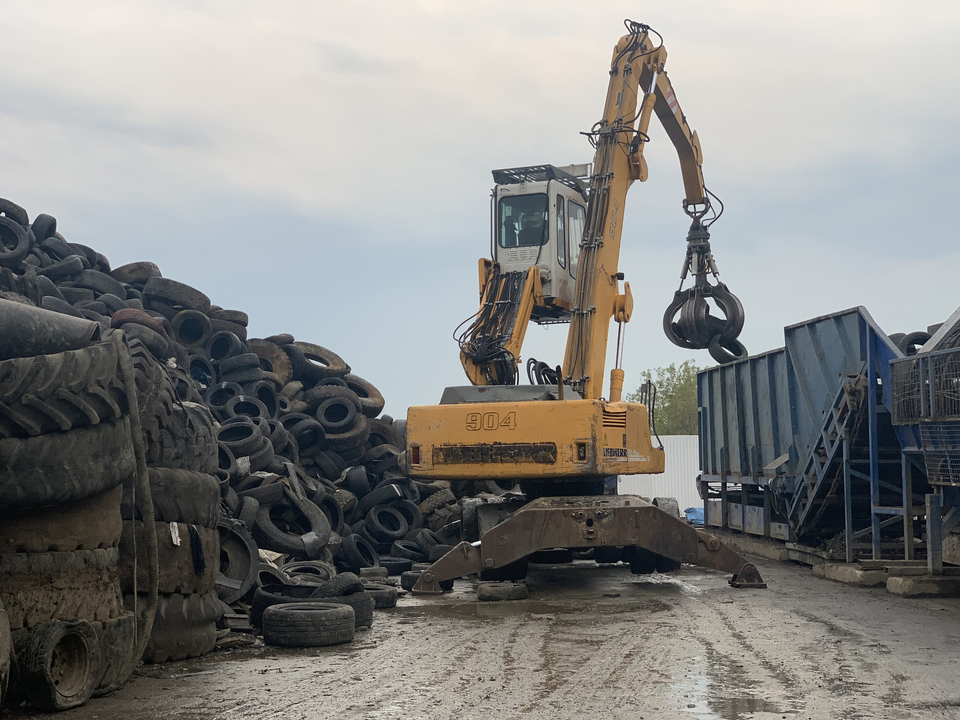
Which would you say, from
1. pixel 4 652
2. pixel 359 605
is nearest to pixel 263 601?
pixel 359 605

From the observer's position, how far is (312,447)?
1623 cm

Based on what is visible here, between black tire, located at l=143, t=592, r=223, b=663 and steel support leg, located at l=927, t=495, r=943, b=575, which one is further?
steel support leg, located at l=927, t=495, r=943, b=575

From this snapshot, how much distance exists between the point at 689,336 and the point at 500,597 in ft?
24.8

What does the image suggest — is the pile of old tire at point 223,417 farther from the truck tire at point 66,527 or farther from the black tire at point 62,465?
the black tire at point 62,465

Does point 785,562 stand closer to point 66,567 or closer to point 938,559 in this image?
point 938,559

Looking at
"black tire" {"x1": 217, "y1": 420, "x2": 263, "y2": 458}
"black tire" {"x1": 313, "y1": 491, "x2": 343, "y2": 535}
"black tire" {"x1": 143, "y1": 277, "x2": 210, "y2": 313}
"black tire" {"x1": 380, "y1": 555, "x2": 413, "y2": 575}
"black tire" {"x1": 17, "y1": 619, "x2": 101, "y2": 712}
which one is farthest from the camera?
"black tire" {"x1": 143, "y1": 277, "x2": 210, "y2": 313}

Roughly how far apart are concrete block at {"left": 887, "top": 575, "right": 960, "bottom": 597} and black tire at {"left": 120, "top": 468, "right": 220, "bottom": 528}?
7032mm

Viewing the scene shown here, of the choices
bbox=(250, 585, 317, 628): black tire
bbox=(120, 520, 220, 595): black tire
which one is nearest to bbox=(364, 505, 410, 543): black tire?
bbox=(250, 585, 317, 628): black tire

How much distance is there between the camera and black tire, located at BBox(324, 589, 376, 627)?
28.0 feet

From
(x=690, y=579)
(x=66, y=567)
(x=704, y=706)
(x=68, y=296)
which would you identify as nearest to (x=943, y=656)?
(x=704, y=706)

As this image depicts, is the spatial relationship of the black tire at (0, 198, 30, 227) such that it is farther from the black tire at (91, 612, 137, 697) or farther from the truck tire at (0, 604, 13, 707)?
the truck tire at (0, 604, 13, 707)

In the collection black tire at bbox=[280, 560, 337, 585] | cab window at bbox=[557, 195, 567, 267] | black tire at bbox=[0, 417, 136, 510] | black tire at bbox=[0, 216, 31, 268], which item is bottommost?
black tire at bbox=[280, 560, 337, 585]

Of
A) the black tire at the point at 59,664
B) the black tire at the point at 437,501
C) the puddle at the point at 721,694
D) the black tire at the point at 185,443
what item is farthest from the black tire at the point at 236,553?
the black tire at the point at 437,501

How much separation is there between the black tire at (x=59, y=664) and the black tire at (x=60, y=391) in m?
1.10
